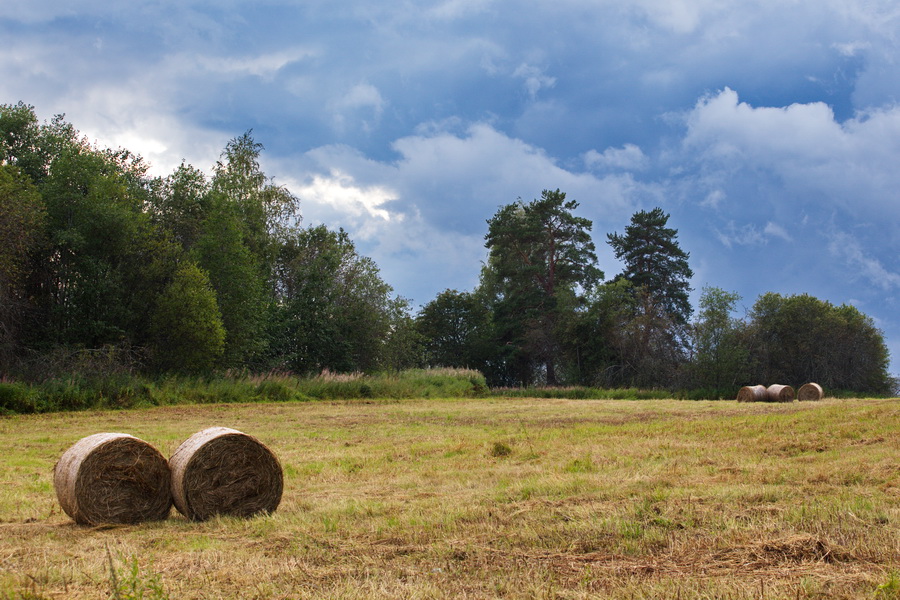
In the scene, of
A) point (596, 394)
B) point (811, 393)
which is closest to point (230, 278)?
point (596, 394)

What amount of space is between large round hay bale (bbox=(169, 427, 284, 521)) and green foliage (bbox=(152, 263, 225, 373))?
63.2 ft

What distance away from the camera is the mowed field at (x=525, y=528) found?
13.3 feet

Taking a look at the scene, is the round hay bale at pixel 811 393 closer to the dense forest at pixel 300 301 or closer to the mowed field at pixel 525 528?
the dense forest at pixel 300 301

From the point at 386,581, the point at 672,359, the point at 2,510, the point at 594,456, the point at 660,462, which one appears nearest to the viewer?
the point at 386,581

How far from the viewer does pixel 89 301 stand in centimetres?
2428

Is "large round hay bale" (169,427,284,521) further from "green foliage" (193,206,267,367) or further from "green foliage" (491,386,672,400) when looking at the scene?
"green foliage" (491,386,672,400)

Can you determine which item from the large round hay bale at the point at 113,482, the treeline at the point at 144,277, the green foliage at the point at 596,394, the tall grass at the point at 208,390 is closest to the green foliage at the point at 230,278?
the treeline at the point at 144,277

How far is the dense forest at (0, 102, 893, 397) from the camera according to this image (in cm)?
2422

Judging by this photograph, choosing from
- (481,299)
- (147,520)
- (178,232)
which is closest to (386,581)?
(147,520)

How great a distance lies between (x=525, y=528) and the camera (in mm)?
5312

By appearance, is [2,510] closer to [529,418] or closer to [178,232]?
[529,418]

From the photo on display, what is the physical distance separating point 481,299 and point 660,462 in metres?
47.8

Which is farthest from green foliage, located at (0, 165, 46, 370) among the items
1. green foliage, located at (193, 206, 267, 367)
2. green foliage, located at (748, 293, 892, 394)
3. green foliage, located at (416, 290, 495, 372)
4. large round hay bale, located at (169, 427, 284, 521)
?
green foliage, located at (748, 293, 892, 394)

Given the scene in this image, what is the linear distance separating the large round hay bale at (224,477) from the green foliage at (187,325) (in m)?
19.3
